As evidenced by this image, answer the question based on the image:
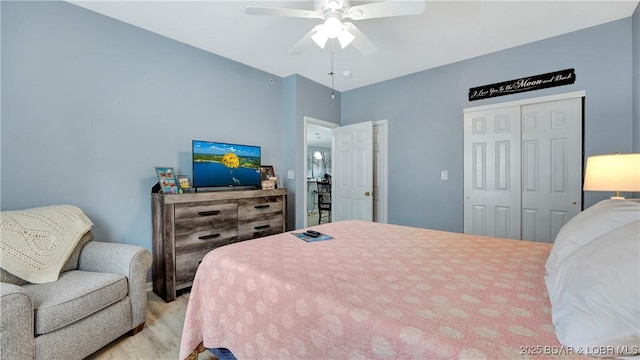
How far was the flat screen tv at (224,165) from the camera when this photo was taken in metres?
2.77

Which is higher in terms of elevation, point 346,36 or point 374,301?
point 346,36

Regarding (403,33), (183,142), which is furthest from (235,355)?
(403,33)

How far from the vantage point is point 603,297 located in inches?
25.5

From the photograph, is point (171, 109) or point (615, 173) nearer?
point (615, 173)

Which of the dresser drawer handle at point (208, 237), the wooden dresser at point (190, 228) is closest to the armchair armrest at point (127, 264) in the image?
the wooden dresser at point (190, 228)

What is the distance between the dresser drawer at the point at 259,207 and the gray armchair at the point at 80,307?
1.09 m

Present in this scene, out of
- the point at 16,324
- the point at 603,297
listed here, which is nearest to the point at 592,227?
the point at 603,297

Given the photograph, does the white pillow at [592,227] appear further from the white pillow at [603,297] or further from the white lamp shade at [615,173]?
the white lamp shade at [615,173]

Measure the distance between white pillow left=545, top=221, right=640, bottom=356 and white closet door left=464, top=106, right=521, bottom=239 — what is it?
2537 millimetres

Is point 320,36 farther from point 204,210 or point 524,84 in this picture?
point 524,84

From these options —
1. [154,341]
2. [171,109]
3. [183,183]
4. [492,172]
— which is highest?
[171,109]

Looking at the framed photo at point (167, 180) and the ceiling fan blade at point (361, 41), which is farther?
the framed photo at point (167, 180)

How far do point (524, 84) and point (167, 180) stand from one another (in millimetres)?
3864

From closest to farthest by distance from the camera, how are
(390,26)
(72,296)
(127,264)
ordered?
(72,296)
(127,264)
(390,26)
